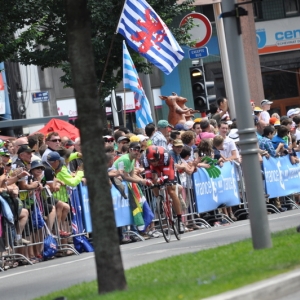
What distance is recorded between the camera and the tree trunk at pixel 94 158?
9.25 metres

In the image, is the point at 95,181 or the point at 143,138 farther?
the point at 143,138

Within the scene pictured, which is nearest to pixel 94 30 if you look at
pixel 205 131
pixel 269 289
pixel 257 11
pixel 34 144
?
pixel 205 131

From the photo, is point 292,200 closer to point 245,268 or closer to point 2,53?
point 2,53

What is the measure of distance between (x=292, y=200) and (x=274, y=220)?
438cm

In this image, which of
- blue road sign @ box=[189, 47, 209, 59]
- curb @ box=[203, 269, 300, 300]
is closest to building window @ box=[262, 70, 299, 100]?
blue road sign @ box=[189, 47, 209, 59]

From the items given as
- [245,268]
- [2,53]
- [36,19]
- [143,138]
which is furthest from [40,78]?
[245,268]

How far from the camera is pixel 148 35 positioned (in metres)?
22.4

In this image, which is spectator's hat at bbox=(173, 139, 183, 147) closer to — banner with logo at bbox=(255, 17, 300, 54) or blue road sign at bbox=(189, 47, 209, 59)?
blue road sign at bbox=(189, 47, 209, 59)

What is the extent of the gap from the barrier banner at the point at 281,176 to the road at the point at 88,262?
310cm

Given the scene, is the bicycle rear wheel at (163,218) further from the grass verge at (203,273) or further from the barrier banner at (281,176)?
the barrier banner at (281,176)

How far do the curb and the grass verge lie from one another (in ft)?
0.39

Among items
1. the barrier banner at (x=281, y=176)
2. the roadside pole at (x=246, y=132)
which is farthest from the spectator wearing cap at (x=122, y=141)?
the roadside pole at (x=246, y=132)

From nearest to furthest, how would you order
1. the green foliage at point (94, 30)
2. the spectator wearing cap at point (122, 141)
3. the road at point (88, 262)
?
1. the road at point (88, 262)
2. the spectator wearing cap at point (122, 141)
3. the green foliage at point (94, 30)

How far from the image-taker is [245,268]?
10086mm
